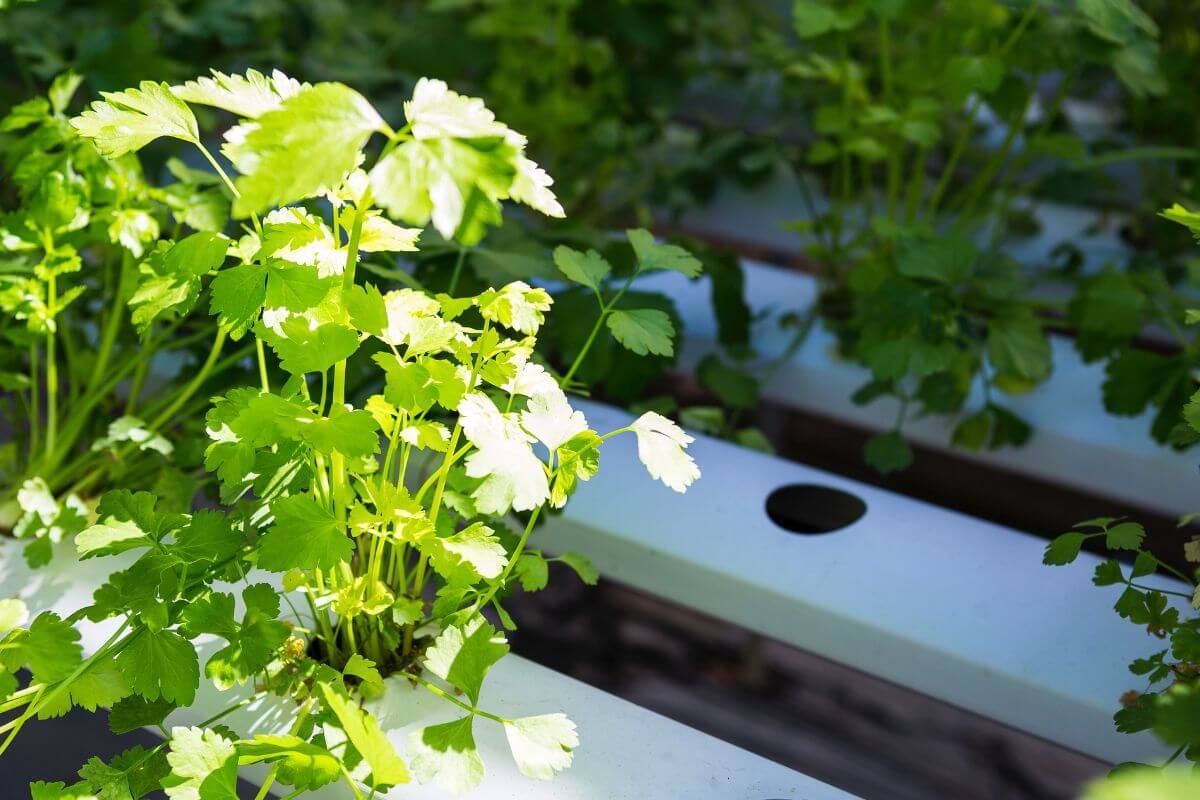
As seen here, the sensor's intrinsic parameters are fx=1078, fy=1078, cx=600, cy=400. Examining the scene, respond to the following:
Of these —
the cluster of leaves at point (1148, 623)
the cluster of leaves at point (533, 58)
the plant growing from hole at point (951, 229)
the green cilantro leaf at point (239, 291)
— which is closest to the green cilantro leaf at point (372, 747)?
the green cilantro leaf at point (239, 291)

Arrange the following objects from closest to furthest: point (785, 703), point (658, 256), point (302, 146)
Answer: point (302, 146), point (658, 256), point (785, 703)

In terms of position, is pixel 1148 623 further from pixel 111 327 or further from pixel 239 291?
pixel 111 327

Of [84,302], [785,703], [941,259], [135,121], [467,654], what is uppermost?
[135,121]

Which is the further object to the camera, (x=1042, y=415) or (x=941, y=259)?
(x=1042, y=415)

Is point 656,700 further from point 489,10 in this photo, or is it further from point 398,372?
point 489,10

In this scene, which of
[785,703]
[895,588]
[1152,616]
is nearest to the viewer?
[1152,616]

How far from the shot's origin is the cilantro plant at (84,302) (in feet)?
2.89

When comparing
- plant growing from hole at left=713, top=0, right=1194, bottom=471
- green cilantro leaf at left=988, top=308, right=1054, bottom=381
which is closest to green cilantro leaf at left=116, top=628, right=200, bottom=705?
plant growing from hole at left=713, top=0, right=1194, bottom=471

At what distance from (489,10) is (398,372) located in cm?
142

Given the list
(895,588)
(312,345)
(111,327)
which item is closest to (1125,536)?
(895,588)

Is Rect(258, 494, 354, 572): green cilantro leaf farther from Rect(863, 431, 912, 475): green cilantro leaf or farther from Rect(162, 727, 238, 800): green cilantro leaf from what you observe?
Rect(863, 431, 912, 475): green cilantro leaf

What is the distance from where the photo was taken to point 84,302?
1.19 m

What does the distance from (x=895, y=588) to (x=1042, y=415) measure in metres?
0.43

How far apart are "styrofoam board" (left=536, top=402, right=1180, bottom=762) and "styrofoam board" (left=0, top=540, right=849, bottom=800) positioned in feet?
0.66
